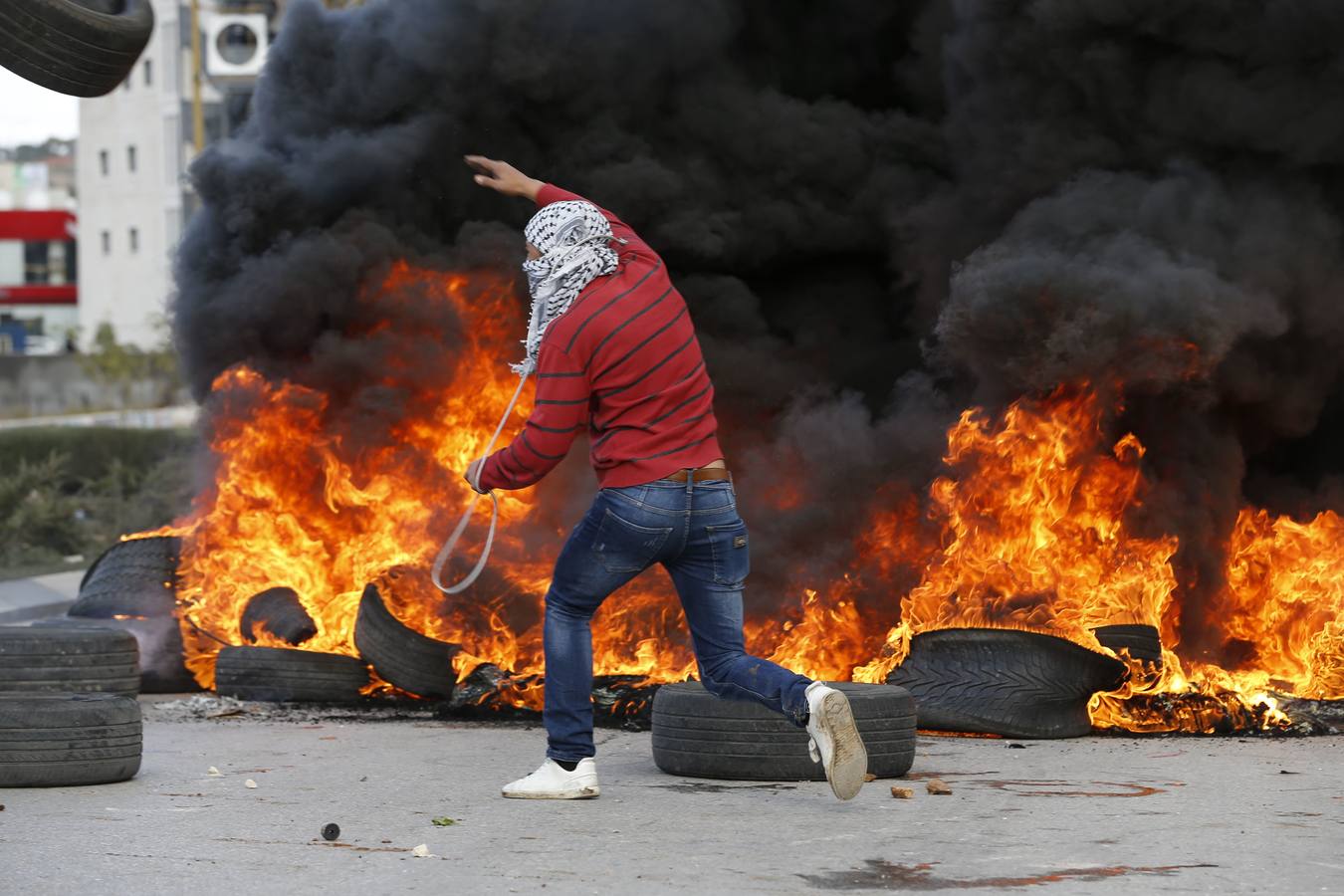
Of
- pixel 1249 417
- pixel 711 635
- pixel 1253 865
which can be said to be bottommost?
pixel 1253 865

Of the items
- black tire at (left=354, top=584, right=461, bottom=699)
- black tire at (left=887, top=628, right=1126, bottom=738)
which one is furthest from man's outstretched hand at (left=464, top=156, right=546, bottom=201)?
black tire at (left=354, top=584, right=461, bottom=699)

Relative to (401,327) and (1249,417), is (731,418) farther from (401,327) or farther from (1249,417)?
(1249,417)

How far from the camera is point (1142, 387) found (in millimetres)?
8539

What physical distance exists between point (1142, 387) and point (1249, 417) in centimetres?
108

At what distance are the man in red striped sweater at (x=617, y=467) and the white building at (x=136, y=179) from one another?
56.1 m

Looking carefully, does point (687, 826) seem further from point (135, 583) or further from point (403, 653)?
point (135, 583)

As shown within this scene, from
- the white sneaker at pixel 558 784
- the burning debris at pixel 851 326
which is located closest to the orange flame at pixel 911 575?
the burning debris at pixel 851 326

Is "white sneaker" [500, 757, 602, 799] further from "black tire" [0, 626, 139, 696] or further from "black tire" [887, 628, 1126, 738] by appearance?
"black tire" [0, 626, 139, 696]

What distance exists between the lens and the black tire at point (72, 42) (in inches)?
294

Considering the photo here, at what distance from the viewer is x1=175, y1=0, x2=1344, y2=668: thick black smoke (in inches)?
342

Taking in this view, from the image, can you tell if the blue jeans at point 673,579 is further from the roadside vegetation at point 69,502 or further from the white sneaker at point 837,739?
the roadside vegetation at point 69,502

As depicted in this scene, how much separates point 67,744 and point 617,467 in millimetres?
2330

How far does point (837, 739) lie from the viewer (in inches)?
218

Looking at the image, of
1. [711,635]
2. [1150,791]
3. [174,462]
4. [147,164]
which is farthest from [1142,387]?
[147,164]
